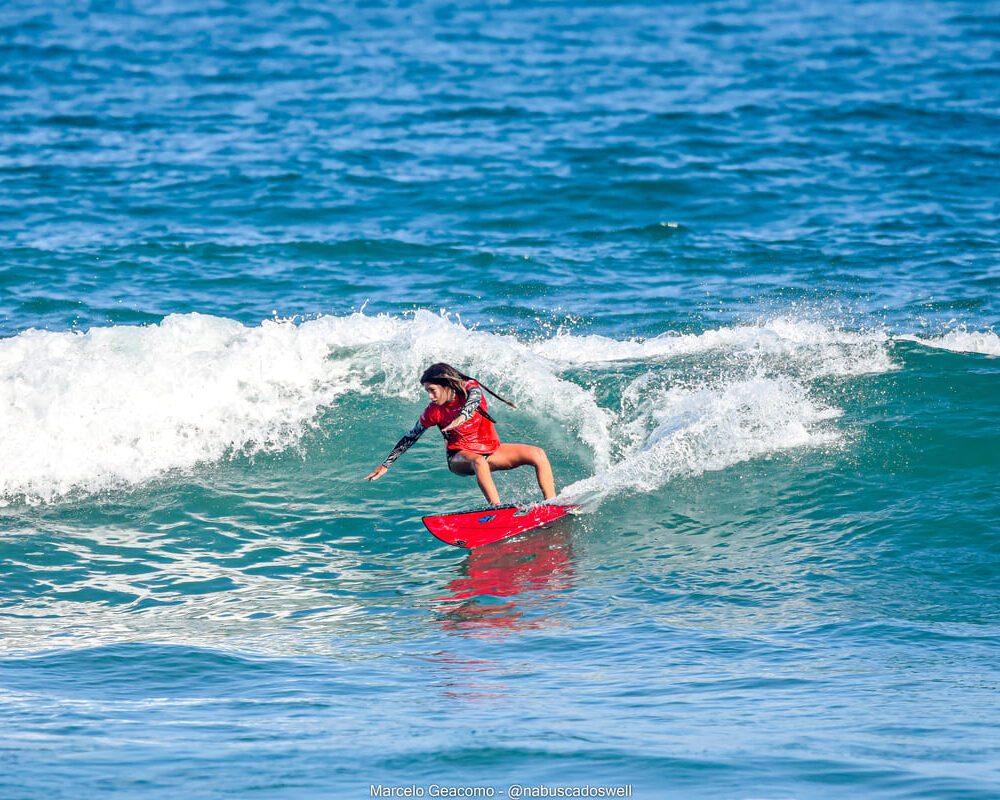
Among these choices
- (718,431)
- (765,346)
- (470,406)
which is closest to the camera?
(470,406)

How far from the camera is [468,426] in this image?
28.9 ft

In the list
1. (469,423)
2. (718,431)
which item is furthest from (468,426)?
Answer: (718,431)

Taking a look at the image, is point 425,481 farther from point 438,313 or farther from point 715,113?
point 715,113

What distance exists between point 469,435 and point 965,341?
20.6ft

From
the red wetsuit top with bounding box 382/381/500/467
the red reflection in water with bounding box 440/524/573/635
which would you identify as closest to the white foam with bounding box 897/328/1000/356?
the red reflection in water with bounding box 440/524/573/635

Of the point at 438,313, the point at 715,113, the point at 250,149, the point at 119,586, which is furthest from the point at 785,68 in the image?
the point at 119,586

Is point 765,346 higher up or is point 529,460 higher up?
point 765,346

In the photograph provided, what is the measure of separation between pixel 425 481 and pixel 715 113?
1585 centimetres

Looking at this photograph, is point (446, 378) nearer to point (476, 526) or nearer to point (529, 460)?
point (529, 460)

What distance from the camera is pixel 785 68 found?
28.2 metres

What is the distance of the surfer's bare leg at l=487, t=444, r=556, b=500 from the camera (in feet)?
29.2

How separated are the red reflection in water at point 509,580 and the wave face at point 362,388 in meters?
0.84

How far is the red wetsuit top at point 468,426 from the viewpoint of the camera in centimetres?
880

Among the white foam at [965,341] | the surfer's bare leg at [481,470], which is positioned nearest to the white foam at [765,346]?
the white foam at [965,341]
